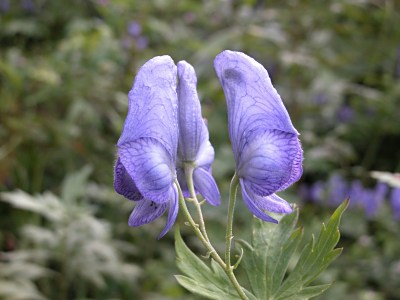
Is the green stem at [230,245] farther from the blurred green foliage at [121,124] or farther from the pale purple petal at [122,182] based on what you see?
the blurred green foliage at [121,124]

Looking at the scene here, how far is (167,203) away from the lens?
2.72ft

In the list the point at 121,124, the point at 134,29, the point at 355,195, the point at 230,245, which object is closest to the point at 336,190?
the point at 355,195

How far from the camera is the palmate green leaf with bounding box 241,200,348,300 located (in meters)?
0.79

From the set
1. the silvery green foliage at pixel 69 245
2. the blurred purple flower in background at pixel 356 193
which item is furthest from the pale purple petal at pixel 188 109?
the blurred purple flower in background at pixel 356 193

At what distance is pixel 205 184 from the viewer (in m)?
0.92

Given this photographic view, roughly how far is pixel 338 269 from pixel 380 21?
1.41 meters

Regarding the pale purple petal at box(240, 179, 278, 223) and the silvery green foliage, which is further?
the silvery green foliage

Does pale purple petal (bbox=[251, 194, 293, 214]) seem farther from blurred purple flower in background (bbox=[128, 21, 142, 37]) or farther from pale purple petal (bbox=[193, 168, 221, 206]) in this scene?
blurred purple flower in background (bbox=[128, 21, 142, 37])

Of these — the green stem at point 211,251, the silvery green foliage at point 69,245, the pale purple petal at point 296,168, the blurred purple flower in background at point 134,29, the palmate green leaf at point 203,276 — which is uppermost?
the blurred purple flower in background at point 134,29

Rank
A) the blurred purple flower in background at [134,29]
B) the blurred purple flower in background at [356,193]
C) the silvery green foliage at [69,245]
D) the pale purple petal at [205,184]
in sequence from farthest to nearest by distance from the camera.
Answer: the blurred purple flower in background at [134,29], the blurred purple flower in background at [356,193], the silvery green foliage at [69,245], the pale purple petal at [205,184]

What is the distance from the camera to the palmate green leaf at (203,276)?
830mm

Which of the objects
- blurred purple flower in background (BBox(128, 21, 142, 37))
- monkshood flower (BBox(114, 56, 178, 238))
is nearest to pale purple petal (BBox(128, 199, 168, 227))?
monkshood flower (BBox(114, 56, 178, 238))

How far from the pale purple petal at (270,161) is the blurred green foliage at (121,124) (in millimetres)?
1245

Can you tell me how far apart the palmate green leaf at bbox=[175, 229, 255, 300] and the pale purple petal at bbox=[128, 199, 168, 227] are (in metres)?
0.04
